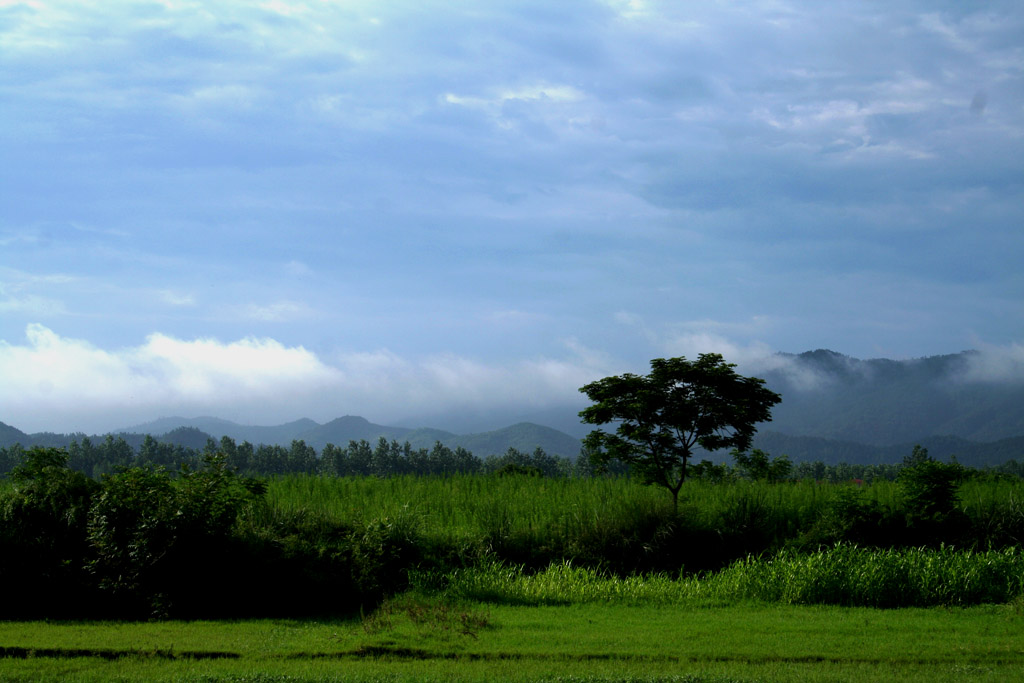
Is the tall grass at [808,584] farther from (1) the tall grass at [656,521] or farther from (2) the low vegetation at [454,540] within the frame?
(1) the tall grass at [656,521]

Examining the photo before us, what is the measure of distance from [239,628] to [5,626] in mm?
2870

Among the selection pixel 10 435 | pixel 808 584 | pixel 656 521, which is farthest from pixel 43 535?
pixel 10 435

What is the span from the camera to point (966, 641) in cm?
866

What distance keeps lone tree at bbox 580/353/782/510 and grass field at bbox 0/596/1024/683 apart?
5.31 metres

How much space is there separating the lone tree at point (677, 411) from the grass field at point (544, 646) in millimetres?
5310

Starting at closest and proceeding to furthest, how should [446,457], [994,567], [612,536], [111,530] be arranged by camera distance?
[111,530] < [994,567] < [612,536] < [446,457]

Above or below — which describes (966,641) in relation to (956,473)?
below

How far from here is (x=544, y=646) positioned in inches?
337

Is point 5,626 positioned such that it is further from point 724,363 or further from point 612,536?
point 724,363

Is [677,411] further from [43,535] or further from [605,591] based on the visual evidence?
[43,535]

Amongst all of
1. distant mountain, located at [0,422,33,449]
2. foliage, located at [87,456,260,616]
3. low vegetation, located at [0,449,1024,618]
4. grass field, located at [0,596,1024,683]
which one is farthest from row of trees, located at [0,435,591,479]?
distant mountain, located at [0,422,33,449]

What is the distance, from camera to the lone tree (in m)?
15.6

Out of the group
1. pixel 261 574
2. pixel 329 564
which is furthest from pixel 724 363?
pixel 261 574

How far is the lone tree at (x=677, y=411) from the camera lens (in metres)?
15.6
